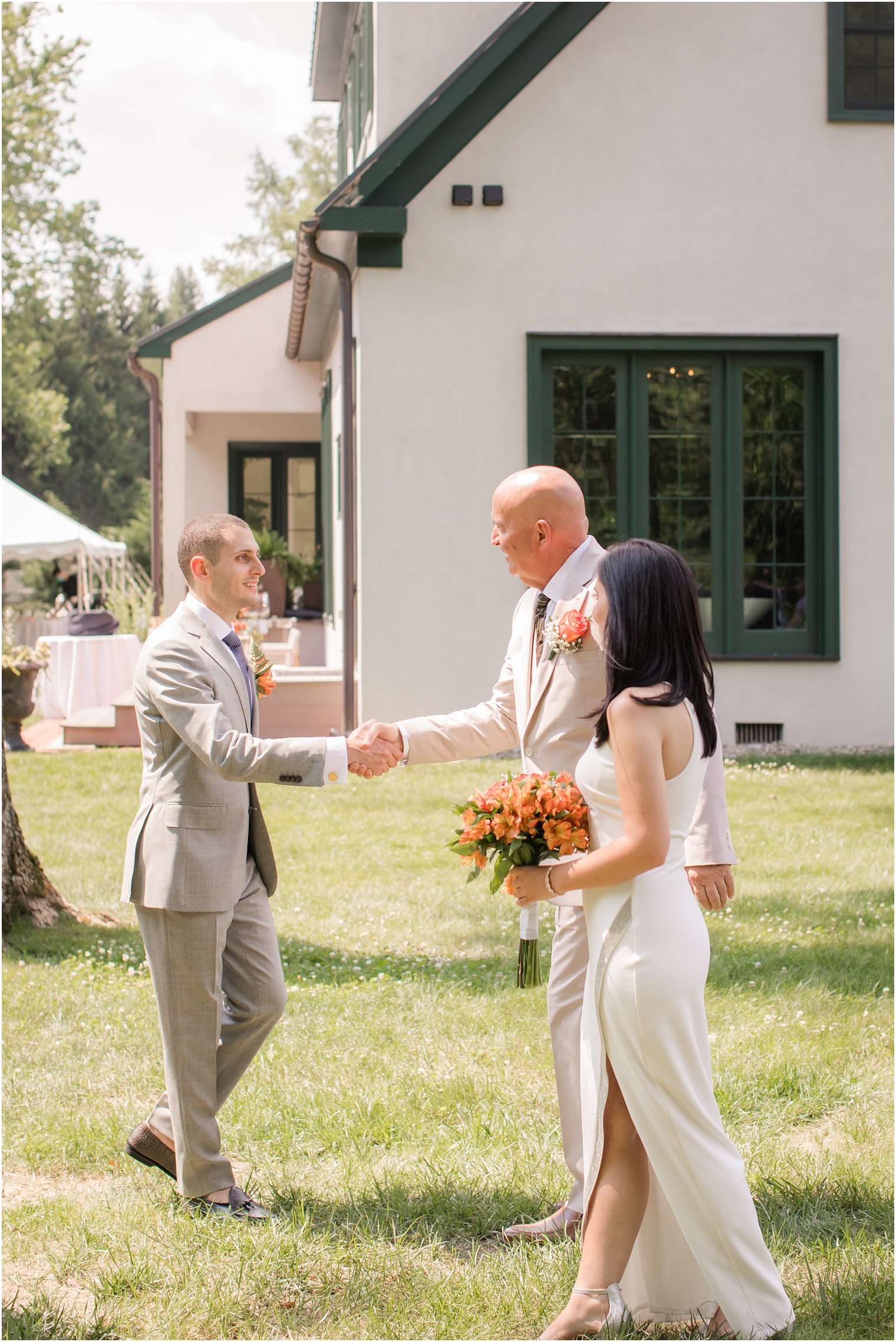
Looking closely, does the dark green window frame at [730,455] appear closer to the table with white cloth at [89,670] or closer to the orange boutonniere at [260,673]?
the table with white cloth at [89,670]

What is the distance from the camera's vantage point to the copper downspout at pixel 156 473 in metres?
17.5

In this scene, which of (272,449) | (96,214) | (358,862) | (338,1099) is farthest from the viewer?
(96,214)

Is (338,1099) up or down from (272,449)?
down

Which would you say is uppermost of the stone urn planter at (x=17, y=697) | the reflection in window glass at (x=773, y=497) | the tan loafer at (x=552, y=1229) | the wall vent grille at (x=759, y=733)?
the reflection in window glass at (x=773, y=497)

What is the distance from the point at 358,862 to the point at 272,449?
1215 centimetres

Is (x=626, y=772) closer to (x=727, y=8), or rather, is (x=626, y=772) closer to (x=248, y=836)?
(x=248, y=836)

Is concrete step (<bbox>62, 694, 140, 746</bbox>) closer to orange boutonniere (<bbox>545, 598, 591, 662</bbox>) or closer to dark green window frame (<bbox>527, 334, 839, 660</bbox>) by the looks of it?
dark green window frame (<bbox>527, 334, 839, 660</bbox>)

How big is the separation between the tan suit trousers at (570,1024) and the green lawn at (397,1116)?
0.24 metres

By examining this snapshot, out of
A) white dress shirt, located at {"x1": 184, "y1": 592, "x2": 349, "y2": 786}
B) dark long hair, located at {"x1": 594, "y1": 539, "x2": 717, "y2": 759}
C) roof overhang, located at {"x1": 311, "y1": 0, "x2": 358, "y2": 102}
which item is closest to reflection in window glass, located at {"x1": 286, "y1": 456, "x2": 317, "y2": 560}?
roof overhang, located at {"x1": 311, "y1": 0, "x2": 358, "y2": 102}

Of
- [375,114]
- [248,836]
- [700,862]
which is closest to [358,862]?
[248,836]

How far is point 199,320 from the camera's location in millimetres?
16969

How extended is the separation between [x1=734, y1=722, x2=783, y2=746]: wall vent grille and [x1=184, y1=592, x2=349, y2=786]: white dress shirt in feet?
31.2

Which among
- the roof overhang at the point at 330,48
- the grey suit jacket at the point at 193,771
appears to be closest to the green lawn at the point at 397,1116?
the grey suit jacket at the point at 193,771

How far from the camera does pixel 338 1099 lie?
461 cm
